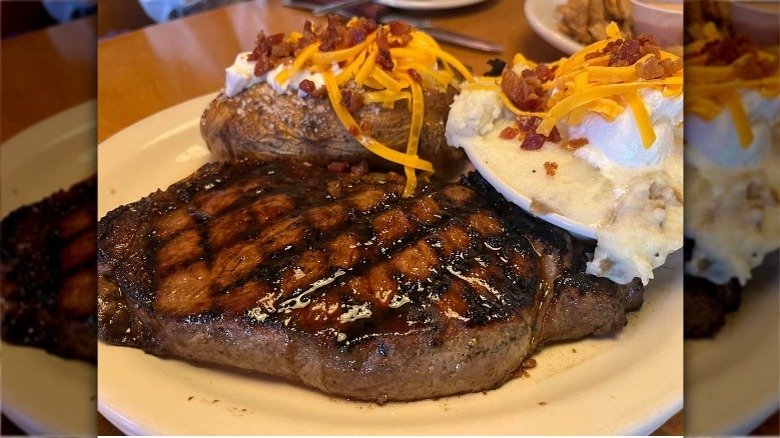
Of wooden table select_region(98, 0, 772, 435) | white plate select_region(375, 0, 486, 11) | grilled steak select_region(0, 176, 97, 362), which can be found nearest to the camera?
grilled steak select_region(0, 176, 97, 362)

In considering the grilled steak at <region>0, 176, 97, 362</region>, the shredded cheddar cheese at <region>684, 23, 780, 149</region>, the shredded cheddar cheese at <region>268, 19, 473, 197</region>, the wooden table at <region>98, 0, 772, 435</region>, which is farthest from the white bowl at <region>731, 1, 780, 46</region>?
the grilled steak at <region>0, 176, 97, 362</region>

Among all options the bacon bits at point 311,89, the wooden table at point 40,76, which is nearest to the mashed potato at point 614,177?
the bacon bits at point 311,89

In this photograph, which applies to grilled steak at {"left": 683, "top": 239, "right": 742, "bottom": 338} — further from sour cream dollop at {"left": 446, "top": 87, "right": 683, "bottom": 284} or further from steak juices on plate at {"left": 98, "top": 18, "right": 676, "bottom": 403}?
steak juices on plate at {"left": 98, "top": 18, "right": 676, "bottom": 403}

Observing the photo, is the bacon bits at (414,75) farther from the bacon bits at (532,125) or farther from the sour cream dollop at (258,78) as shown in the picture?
the bacon bits at (532,125)

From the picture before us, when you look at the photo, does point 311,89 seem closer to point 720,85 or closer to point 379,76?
point 379,76

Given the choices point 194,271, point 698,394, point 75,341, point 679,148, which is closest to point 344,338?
point 194,271

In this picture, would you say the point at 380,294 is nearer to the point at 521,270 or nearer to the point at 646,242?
the point at 521,270
